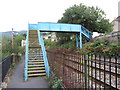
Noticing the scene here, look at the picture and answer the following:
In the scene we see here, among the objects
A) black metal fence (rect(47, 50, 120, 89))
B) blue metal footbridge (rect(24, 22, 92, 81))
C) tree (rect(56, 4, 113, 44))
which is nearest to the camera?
black metal fence (rect(47, 50, 120, 89))

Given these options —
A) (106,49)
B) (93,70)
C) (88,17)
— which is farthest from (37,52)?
(88,17)

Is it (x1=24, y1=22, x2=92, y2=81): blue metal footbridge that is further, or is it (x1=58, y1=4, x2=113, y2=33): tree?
(x1=58, y1=4, x2=113, y2=33): tree

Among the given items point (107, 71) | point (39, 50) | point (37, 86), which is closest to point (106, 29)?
point (39, 50)

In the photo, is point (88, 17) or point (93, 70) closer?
point (93, 70)

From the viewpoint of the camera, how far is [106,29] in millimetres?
19266

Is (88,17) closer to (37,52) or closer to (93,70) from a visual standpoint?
(37,52)

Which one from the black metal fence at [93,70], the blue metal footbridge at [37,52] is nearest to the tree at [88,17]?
the blue metal footbridge at [37,52]

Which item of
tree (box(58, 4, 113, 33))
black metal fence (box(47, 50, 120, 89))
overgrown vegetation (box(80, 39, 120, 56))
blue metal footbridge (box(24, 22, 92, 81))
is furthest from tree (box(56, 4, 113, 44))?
black metal fence (box(47, 50, 120, 89))

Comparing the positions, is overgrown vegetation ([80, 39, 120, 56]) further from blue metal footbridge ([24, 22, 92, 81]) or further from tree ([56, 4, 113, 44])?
tree ([56, 4, 113, 44])

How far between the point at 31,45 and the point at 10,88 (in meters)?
4.43

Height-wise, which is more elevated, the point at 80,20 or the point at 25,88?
the point at 80,20

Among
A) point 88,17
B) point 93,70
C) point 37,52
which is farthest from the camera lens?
point 88,17

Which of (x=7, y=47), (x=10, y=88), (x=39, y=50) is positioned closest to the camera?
(x=10, y=88)

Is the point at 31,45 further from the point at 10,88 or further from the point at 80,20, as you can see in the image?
the point at 80,20
